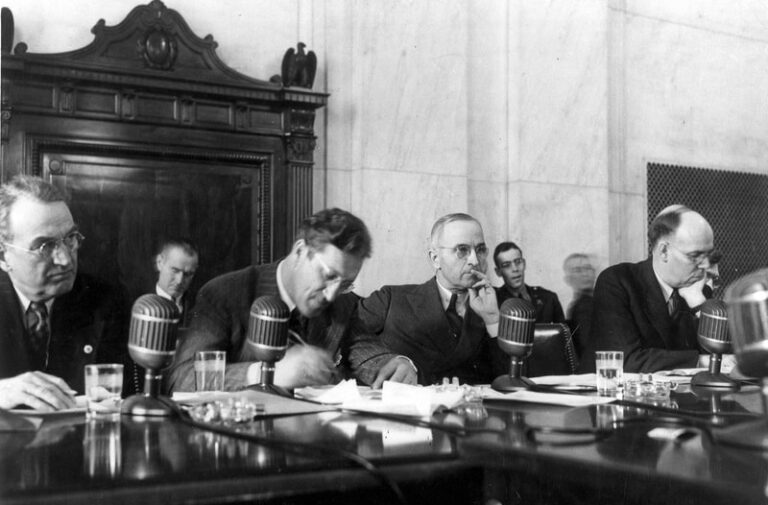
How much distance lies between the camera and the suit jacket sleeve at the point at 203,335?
2971 mm

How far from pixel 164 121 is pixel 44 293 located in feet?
10.3

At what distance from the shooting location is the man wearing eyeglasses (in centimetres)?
408

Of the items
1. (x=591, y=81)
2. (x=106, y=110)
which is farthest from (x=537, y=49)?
(x=106, y=110)

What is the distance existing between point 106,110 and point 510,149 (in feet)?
9.49

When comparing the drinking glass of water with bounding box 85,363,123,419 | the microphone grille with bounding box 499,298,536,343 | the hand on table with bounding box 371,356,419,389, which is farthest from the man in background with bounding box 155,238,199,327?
the drinking glass of water with bounding box 85,363,123,419

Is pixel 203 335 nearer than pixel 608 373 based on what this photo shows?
No

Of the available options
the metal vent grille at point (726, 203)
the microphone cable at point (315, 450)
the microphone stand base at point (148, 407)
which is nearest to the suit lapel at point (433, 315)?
the microphone stand base at point (148, 407)

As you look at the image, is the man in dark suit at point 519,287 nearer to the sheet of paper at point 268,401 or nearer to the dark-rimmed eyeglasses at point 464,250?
the dark-rimmed eyeglasses at point 464,250

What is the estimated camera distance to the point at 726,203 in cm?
820

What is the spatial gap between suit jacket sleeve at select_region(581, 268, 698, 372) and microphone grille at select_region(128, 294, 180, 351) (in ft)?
7.46

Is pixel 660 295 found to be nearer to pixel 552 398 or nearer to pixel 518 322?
pixel 518 322

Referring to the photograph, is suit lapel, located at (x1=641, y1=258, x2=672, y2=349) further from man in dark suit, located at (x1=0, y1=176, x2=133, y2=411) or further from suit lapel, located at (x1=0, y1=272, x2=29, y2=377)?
suit lapel, located at (x1=0, y1=272, x2=29, y2=377)

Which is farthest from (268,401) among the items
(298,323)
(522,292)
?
(522,292)

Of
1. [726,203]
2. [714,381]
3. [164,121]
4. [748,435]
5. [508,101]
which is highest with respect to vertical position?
[508,101]
